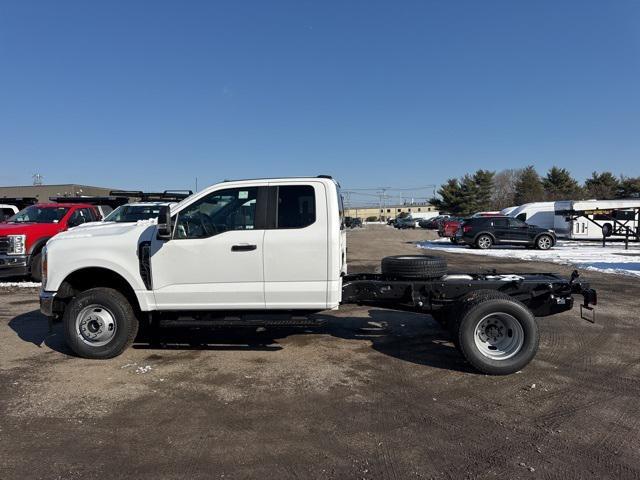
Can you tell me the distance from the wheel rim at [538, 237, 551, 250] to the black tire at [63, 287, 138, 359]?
71.9 ft

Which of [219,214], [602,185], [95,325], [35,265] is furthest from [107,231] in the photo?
[602,185]

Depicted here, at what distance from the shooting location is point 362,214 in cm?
16725

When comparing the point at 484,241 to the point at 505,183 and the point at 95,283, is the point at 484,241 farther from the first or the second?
the point at 505,183

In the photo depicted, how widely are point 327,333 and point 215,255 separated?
8.08 feet

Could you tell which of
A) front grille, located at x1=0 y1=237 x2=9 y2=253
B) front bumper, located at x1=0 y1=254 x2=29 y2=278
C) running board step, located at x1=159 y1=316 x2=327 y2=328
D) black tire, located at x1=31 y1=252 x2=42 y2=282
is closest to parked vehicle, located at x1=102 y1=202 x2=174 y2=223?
black tire, located at x1=31 y1=252 x2=42 y2=282

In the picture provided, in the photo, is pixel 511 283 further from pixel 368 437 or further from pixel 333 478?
pixel 333 478

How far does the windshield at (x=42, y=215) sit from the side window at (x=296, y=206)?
9.86 metres

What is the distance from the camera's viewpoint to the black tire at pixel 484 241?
945 inches

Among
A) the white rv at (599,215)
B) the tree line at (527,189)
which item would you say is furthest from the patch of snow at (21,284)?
the tree line at (527,189)

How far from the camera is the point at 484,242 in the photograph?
2408 cm

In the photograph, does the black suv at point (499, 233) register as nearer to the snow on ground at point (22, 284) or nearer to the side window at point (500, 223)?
the side window at point (500, 223)

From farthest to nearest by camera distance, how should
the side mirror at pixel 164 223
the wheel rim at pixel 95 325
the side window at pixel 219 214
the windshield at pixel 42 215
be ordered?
the windshield at pixel 42 215 < the wheel rim at pixel 95 325 < the side window at pixel 219 214 < the side mirror at pixel 164 223

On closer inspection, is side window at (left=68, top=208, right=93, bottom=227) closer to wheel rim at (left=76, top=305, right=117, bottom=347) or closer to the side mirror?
wheel rim at (left=76, top=305, right=117, bottom=347)

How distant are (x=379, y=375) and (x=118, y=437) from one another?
2.70 metres
